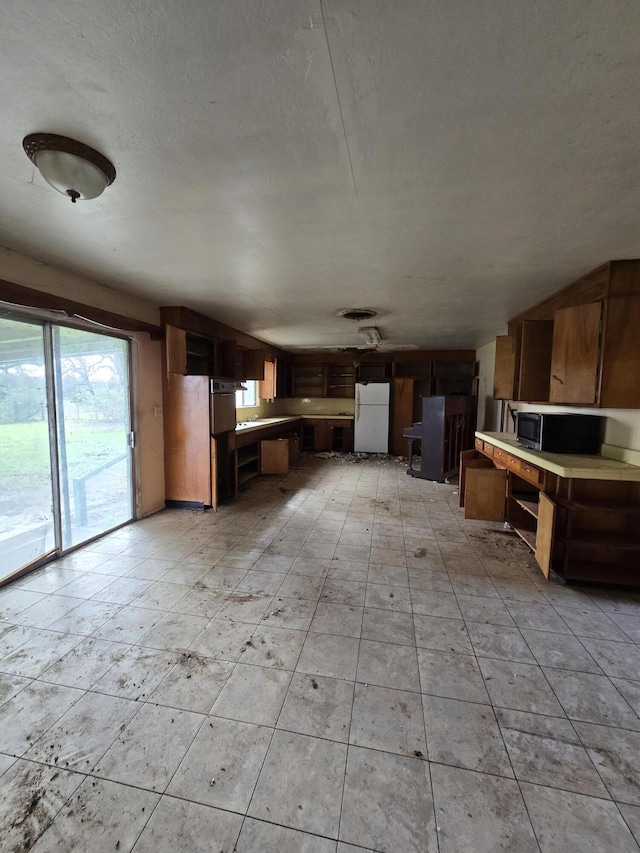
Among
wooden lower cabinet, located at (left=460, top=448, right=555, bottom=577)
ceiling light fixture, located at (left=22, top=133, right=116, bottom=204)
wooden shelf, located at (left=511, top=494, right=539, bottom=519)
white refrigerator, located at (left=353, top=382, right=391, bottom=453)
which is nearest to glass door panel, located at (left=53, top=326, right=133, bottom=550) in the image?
ceiling light fixture, located at (left=22, top=133, right=116, bottom=204)

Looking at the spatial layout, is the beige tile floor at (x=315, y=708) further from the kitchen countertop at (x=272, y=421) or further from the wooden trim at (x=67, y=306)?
the kitchen countertop at (x=272, y=421)

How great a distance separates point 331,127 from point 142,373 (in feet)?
10.5

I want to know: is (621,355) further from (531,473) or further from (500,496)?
(500,496)

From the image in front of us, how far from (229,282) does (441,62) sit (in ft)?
7.81

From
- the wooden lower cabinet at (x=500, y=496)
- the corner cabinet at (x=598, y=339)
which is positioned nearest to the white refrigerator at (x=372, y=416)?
the wooden lower cabinet at (x=500, y=496)

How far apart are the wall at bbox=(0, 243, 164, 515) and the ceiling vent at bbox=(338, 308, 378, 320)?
2.14 meters

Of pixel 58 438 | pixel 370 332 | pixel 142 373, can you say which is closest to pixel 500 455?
pixel 370 332

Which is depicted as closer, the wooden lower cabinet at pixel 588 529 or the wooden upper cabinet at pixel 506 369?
the wooden lower cabinet at pixel 588 529

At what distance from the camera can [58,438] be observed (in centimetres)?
287

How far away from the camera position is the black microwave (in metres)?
2.90

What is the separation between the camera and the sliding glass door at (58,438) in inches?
99.6

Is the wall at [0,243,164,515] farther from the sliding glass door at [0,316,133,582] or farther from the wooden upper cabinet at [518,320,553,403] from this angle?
the wooden upper cabinet at [518,320,553,403]

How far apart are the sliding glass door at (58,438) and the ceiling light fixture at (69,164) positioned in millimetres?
1523

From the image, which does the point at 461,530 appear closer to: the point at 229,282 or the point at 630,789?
the point at 630,789
